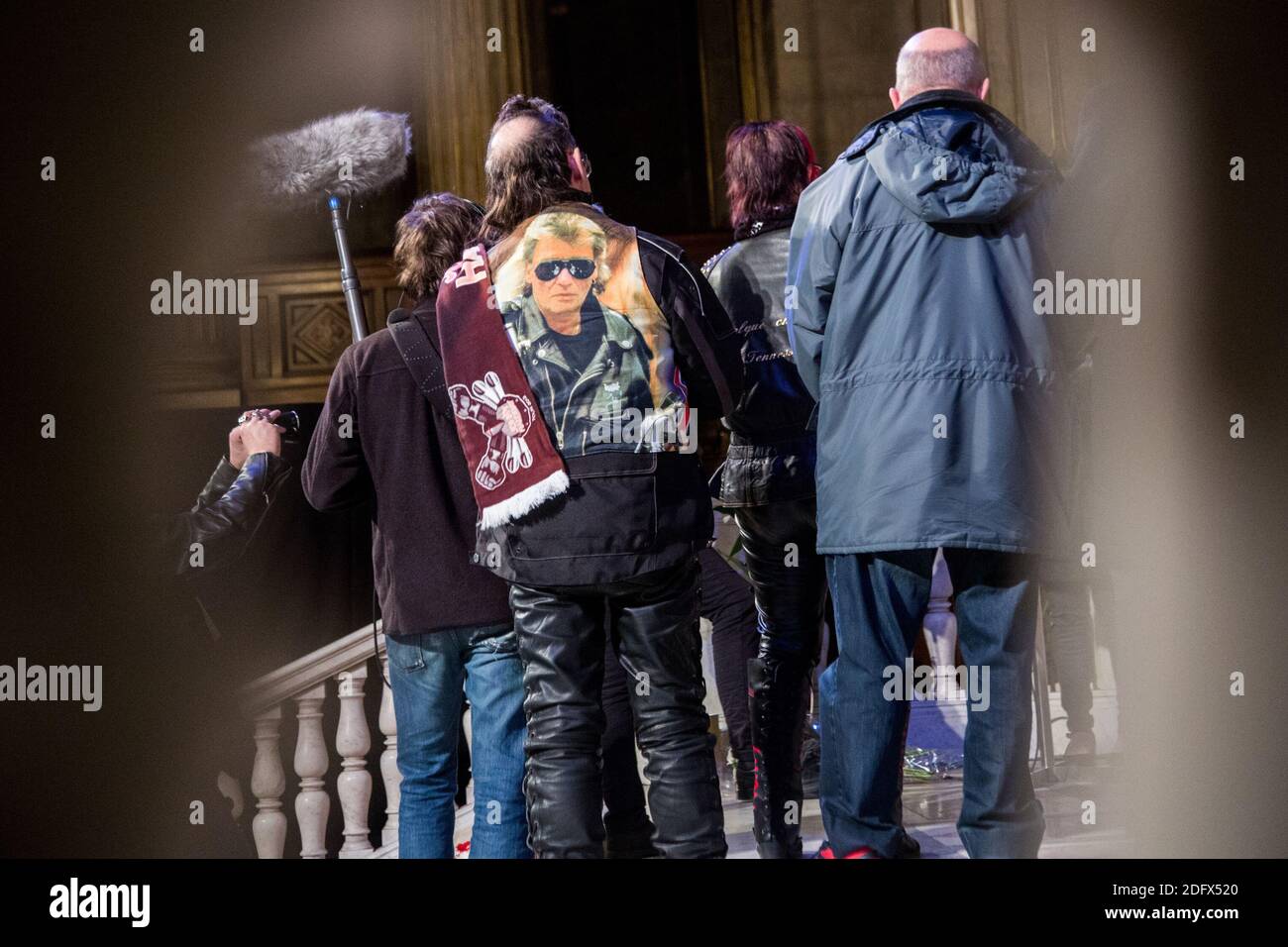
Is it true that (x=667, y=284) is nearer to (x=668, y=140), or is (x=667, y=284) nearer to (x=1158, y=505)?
(x=1158, y=505)

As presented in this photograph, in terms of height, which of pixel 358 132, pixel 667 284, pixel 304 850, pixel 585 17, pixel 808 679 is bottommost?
pixel 304 850

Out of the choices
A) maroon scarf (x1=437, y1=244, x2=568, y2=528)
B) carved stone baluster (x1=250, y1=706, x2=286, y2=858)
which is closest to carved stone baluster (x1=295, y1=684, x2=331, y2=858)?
carved stone baluster (x1=250, y1=706, x2=286, y2=858)

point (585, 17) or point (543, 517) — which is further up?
point (585, 17)

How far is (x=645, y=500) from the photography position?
97.0 inches

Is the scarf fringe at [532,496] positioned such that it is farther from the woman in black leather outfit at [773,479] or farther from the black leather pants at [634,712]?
the woman in black leather outfit at [773,479]

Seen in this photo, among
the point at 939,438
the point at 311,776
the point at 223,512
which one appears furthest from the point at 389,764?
the point at 939,438

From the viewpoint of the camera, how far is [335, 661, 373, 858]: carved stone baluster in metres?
3.80

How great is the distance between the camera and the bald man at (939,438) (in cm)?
241

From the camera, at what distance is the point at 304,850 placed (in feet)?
12.4

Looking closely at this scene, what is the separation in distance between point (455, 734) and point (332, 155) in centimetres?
195

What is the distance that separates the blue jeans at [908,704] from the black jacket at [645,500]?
343 mm
